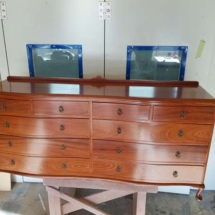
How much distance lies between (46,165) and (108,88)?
2.06 ft

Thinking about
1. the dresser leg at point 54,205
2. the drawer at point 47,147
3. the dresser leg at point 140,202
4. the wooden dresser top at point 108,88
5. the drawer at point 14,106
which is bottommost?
the dresser leg at point 54,205

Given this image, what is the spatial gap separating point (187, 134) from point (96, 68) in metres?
0.87

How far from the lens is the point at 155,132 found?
1170 mm

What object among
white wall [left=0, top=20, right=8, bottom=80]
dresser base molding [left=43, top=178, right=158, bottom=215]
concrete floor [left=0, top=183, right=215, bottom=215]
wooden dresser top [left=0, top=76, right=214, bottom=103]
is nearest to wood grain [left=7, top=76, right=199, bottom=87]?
wooden dresser top [left=0, top=76, right=214, bottom=103]

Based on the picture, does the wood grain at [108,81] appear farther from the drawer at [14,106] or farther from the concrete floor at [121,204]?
the concrete floor at [121,204]

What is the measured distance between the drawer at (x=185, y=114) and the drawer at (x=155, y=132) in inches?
1.4

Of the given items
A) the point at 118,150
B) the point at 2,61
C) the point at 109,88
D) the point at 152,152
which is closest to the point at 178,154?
the point at 152,152

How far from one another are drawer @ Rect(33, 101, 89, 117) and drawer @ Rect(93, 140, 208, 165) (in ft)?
0.69

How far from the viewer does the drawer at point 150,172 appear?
4.07 feet

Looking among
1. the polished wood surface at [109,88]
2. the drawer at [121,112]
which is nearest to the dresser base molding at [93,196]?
the drawer at [121,112]

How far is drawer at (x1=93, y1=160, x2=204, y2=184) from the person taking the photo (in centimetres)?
124


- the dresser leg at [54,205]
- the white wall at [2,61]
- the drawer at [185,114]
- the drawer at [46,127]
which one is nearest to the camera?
the drawer at [185,114]

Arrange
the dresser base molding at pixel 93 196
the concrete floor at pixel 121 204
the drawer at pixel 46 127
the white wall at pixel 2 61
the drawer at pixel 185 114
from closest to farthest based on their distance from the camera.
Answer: the drawer at pixel 185 114 → the drawer at pixel 46 127 → the dresser base molding at pixel 93 196 → the white wall at pixel 2 61 → the concrete floor at pixel 121 204

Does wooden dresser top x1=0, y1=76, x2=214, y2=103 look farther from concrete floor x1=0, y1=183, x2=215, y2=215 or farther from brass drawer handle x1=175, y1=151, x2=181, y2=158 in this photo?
concrete floor x1=0, y1=183, x2=215, y2=215
